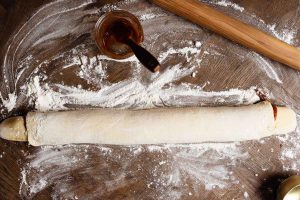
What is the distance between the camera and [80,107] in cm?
148

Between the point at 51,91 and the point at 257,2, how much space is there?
811 mm

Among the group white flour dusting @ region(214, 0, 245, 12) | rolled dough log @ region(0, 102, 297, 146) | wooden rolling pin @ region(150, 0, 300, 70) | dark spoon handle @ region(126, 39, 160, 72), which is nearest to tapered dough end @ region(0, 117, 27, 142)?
rolled dough log @ region(0, 102, 297, 146)

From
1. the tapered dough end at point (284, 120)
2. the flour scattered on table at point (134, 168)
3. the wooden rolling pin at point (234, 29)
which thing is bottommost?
the flour scattered on table at point (134, 168)

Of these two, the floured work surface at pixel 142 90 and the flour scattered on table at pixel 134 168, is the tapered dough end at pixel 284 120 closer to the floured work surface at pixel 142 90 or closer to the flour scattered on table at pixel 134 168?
the floured work surface at pixel 142 90

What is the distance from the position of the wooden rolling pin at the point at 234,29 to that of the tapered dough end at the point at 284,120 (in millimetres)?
171

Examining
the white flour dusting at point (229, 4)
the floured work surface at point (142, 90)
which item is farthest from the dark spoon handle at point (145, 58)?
the white flour dusting at point (229, 4)

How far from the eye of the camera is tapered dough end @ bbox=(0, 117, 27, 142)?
1.41m

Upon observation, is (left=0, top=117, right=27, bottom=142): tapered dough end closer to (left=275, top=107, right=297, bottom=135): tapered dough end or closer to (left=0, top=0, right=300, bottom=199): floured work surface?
(left=0, top=0, right=300, bottom=199): floured work surface

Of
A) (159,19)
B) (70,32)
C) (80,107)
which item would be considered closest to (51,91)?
(80,107)

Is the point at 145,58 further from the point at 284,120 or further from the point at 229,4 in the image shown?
the point at 284,120

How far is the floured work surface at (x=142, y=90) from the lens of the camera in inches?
57.3

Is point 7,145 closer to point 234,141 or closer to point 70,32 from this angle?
point 70,32

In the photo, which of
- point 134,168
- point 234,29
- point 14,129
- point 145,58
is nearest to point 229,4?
point 234,29

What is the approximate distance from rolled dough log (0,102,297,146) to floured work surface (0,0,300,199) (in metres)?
0.06
